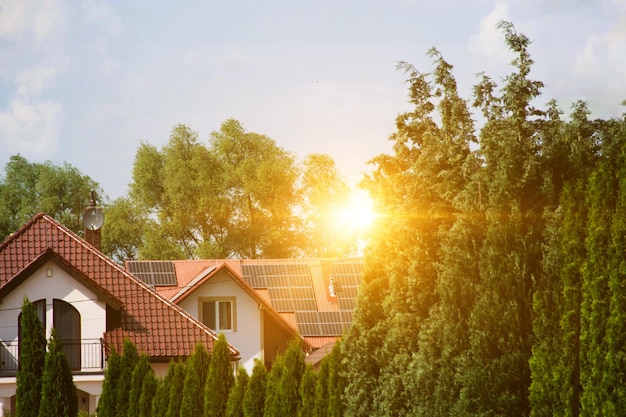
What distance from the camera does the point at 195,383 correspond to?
67.9 ft

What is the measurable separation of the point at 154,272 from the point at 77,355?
1153 centimetres

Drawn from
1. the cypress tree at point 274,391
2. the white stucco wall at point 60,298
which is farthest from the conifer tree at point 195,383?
the white stucco wall at point 60,298

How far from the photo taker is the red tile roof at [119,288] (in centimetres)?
3050

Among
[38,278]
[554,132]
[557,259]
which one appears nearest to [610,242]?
[557,259]

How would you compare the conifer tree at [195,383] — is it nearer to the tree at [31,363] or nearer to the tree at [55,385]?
the tree at [55,385]

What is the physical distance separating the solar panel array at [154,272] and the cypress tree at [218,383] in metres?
22.0

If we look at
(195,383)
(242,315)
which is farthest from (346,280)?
(195,383)

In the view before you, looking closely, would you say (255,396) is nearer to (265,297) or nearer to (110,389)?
(110,389)

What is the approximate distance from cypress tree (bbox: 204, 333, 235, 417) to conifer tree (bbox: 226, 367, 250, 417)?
52 centimetres

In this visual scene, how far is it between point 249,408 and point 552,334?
808 centimetres

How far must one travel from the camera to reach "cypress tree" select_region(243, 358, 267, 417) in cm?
1898

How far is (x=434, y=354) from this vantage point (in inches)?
548

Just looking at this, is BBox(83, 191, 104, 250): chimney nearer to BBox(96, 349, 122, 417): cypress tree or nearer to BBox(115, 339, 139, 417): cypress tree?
BBox(96, 349, 122, 417): cypress tree

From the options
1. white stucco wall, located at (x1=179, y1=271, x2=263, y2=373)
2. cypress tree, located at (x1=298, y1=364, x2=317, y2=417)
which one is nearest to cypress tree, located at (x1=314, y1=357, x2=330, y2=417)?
cypress tree, located at (x1=298, y1=364, x2=317, y2=417)
